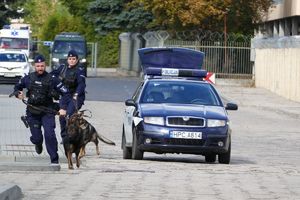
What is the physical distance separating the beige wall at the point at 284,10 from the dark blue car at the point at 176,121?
3473 centimetres

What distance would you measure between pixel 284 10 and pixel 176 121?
40953 millimetres

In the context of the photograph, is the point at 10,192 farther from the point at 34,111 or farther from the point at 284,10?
the point at 284,10

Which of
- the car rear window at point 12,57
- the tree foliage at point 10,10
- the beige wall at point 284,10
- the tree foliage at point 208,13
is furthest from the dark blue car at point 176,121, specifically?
the tree foliage at point 10,10

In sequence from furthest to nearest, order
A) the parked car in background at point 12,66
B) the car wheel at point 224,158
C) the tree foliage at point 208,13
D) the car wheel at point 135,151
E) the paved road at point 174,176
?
the tree foliage at point 208,13 < the parked car in background at point 12,66 < the car wheel at point 224,158 < the car wheel at point 135,151 < the paved road at point 174,176

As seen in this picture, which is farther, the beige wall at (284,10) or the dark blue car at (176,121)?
the beige wall at (284,10)

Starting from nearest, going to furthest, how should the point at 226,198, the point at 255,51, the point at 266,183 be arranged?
1. the point at 226,198
2. the point at 266,183
3. the point at 255,51

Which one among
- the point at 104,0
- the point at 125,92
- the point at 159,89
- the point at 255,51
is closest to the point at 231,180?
the point at 159,89

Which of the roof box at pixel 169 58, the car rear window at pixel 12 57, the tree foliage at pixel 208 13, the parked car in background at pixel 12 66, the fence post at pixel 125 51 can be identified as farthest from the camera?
the fence post at pixel 125 51

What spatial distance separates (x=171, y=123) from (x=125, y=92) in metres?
30.6

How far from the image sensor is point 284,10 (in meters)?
57.6

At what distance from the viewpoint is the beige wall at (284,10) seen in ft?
175

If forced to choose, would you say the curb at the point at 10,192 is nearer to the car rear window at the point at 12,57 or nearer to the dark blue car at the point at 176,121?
the dark blue car at the point at 176,121

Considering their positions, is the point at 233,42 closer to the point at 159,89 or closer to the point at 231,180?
the point at 159,89

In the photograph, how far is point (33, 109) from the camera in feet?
52.1
